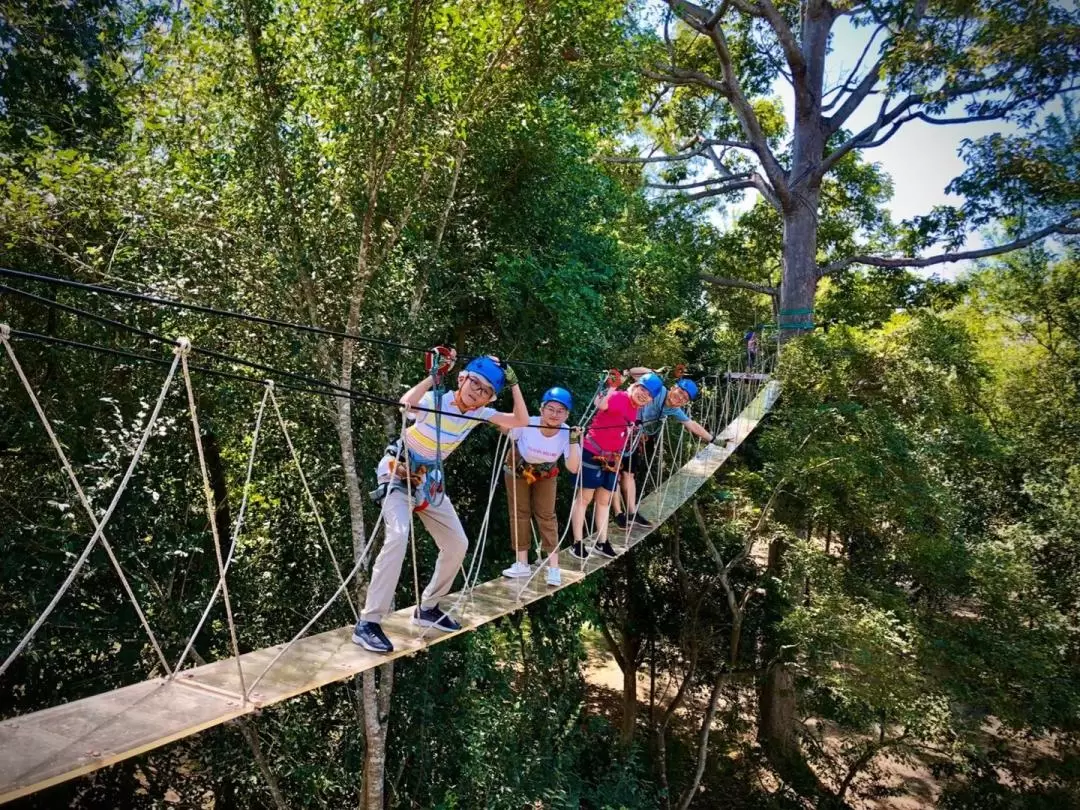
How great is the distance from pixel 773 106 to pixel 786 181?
3032 millimetres

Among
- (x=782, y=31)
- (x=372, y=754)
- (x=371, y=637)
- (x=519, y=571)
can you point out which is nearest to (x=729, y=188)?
(x=782, y=31)

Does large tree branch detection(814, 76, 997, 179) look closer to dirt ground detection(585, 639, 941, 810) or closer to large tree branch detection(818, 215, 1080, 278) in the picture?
large tree branch detection(818, 215, 1080, 278)

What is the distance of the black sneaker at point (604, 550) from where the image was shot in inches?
138

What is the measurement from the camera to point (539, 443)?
2.99 meters

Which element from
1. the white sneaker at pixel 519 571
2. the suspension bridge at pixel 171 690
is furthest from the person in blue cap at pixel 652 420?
the suspension bridge at pixel 171 690

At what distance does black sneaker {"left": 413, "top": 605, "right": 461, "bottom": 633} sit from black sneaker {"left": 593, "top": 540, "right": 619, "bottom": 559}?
1.19 metres

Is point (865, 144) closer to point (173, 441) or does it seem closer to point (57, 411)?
point (173, 441)

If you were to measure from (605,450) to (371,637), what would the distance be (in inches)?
63.5

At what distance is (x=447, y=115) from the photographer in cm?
364

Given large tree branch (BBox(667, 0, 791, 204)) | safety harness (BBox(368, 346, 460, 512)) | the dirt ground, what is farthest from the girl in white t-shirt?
the dirt ground

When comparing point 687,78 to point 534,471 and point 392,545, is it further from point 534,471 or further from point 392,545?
point 392,545

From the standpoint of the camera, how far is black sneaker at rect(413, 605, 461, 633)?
7.80 ft

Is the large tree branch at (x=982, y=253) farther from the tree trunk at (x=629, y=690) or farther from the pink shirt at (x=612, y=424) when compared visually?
the pink shirt at (x=612, y=424)

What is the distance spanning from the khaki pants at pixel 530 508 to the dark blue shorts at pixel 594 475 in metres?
0.37
